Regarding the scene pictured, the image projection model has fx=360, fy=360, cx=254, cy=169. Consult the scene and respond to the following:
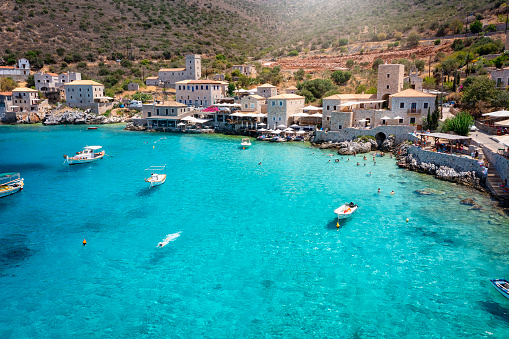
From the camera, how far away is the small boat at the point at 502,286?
1359cm

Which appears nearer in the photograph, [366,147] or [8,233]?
[8,233]

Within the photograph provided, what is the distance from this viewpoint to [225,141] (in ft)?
158

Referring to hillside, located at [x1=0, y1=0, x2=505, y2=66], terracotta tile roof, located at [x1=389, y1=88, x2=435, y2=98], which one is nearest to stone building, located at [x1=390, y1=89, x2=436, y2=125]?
terracotta tile roof, located at [x1=389, y1=88, x2=435, y2=98]

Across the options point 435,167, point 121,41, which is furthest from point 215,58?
point 435,167

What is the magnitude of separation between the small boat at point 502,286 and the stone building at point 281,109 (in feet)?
118

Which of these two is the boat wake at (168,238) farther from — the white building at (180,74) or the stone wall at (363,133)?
the white building at (180,74)

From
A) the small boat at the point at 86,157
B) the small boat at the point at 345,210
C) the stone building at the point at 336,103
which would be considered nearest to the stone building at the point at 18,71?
the small boat at the point at 86,157

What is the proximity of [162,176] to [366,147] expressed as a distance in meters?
20.9

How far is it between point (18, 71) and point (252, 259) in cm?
8381

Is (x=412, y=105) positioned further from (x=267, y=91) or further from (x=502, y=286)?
(x=502, y=286)

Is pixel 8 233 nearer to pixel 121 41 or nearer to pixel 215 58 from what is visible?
pixel 215 58

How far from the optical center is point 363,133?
127 ft

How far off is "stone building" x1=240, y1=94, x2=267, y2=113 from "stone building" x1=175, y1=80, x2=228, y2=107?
1021 cm

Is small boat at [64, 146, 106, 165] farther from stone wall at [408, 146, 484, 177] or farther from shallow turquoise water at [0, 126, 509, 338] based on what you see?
stone wall at [408, 146, 484, 177]
